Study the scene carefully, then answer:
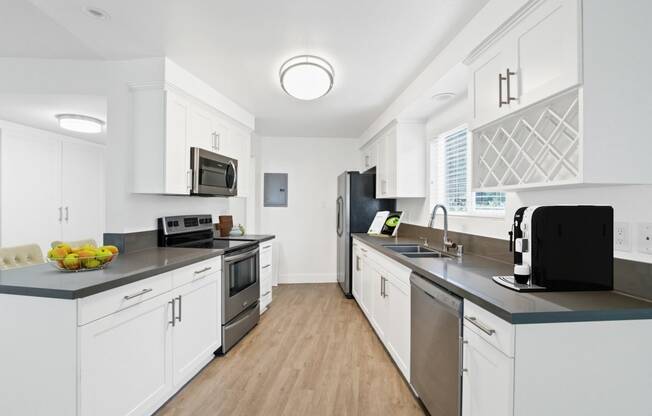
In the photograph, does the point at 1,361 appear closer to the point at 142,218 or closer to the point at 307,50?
the point at 142,218

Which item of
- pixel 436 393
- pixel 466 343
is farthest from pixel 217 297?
pixel 466 343

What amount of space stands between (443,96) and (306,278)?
365cm

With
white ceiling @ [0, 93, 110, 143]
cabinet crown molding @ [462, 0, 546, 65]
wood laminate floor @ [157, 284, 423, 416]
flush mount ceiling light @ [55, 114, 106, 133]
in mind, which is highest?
white ceiling @ [0, 93, 110, 143]

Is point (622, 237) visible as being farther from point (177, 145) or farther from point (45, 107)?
point (45, 107)

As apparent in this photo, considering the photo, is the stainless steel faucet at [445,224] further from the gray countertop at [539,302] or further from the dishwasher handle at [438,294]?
the gray countertop at [539,302]

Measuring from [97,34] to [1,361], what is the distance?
202cm

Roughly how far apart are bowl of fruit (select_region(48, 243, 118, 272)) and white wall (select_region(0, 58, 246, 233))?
2.21 feet

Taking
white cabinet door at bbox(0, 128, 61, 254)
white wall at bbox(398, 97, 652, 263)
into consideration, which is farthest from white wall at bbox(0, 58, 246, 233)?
white wall at bbox(398, 97, 652, 263)

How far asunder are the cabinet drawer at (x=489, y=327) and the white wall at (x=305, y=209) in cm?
401

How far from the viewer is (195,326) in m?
2.32

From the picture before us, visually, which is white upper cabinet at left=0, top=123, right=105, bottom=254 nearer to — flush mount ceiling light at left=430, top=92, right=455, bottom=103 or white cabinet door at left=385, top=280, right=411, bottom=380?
white cabinet door at left=385, top=280, right=411, bottom=380

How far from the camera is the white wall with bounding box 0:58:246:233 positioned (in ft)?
8.17

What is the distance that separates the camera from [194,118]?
2889 millimetres

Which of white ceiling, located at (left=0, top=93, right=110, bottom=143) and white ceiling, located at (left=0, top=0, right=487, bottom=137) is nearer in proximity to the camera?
white ceiling, located at (left=0, top=0, right=487, bottom=137)
